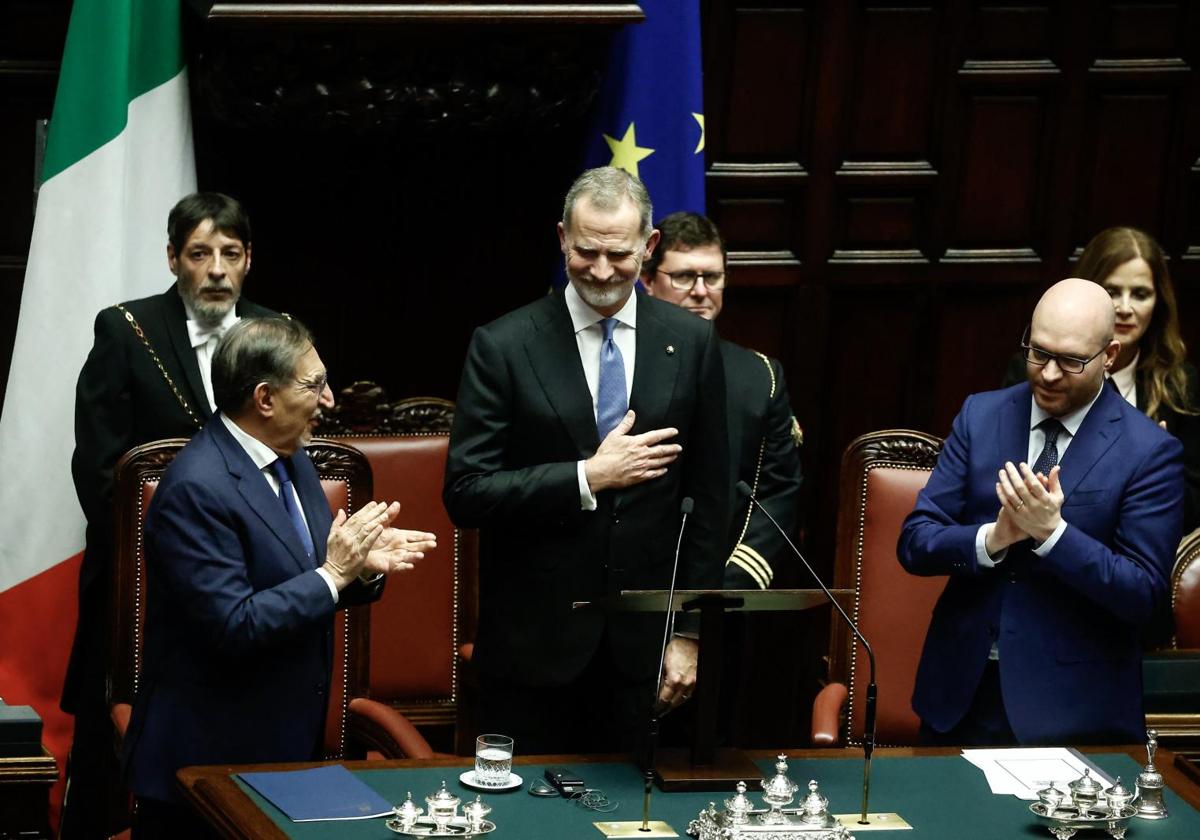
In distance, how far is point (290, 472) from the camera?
12.0 feet

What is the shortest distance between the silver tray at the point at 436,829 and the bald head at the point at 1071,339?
151 centimetres

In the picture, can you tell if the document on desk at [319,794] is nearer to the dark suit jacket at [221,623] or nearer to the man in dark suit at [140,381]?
the dark suit jacket at [221,623]

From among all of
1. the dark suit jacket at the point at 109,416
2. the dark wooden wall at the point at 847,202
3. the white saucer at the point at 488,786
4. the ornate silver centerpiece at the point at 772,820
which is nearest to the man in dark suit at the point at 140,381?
the dark suit jacket at the point at 109,416

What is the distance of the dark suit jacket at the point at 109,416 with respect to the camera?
4.45m

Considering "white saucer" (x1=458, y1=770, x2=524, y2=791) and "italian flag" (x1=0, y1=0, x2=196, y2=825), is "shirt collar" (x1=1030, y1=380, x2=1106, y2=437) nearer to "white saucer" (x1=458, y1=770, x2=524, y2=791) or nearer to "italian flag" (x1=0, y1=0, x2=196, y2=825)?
"white saucer" (x1=458, y1=770, x2=524, y2=791)

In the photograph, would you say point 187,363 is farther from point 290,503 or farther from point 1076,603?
point 1076,603

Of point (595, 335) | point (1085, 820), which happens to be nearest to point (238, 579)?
point (595, 335)

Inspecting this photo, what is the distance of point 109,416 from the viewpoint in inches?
176

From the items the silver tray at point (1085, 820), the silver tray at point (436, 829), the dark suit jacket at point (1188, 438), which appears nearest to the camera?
the silver tray at point (436, 829)

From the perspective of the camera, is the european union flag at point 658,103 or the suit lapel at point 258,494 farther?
the european union flag at point 658,103

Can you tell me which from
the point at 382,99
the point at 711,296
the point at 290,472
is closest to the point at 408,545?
the point at 290,472

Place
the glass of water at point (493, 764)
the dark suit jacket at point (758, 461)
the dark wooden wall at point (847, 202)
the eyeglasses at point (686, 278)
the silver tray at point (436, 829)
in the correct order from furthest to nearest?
the dark wooden wall at point (847, 202), the eyeglasses at point (686, 278), the dark suit jacket at point (758, 461), the glass of water at point (493, 764), the silver tray at point (436, 829)

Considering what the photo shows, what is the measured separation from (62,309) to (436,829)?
7.39ft

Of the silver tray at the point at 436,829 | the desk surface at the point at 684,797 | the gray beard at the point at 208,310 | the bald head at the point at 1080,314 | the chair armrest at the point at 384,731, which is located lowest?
the chair armrest at the point at 384,731
